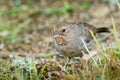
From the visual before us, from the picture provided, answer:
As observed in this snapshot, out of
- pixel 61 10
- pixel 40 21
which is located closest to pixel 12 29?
pixel 40 21

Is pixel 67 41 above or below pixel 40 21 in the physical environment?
below

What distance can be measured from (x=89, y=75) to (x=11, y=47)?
12.6ft

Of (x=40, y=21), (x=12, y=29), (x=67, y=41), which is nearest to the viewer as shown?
(x=67, y=41)

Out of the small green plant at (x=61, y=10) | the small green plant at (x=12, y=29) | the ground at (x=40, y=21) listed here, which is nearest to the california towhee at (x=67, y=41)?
the ground at (x=40, y=21)

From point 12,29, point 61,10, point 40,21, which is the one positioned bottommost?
point 12,29

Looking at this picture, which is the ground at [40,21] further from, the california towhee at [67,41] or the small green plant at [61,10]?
the california towhee at [67,41]

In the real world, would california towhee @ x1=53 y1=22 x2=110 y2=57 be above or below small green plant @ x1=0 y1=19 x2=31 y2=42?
below

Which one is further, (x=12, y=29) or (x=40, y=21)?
(x=40, y=21)

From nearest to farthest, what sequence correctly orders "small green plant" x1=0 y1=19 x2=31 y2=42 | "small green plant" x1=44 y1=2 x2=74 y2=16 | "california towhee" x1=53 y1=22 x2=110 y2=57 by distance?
1. "california towhee" x1=53 y1=22 x2=110 y2=57
2. "small green plant" x1=0 y1=19 x2=31 y2=42
3. "small green plant" x1=44 y1=2 x2=74 y2=16

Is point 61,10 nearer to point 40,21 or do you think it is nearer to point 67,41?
point 40,21

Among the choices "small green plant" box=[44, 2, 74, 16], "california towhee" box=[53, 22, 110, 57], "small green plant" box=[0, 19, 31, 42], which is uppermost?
"small green plant" box=[44, 2, 74, 16]

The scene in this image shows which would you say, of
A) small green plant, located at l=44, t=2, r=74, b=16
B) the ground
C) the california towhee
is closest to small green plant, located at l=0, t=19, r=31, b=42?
the ground

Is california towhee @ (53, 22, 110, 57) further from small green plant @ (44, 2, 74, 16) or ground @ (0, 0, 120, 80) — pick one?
small green plant @ (44, 2, 74, 16)

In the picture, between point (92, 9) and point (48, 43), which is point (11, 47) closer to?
point (48, 43)
